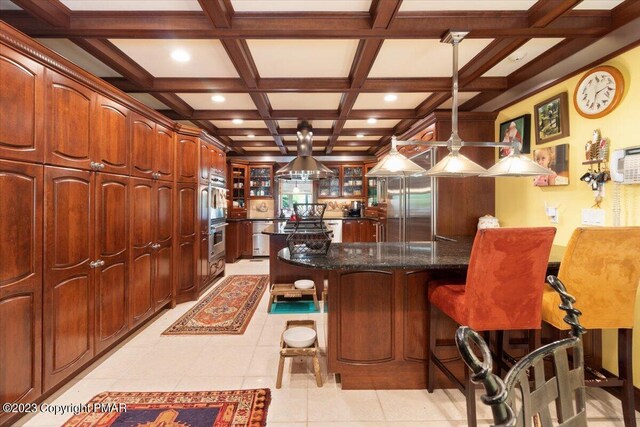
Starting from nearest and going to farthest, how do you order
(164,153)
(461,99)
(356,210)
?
(164,153) < (461,99) < (356,210)

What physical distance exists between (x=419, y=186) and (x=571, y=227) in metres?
1.64

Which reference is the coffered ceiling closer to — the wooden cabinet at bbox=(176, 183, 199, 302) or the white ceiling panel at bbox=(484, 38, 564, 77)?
the white ceiling panel at bbox=(484, 38, 564, 77)

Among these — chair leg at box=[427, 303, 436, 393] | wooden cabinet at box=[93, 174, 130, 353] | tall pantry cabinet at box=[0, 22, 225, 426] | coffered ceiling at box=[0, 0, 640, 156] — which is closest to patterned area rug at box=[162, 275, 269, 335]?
tall pantry cabinet at box=[0, 22, 225, 426]

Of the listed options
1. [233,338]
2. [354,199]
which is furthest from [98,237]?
[354,199]

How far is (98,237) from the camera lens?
229cm

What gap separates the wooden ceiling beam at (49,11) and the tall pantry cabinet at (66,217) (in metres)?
0.22

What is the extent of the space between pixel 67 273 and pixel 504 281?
107 inches

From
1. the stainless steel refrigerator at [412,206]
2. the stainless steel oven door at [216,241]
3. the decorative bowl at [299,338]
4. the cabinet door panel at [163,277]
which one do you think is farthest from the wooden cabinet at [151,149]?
the stainless steel refrigerator at [412,206]

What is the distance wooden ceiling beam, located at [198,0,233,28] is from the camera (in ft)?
5.62

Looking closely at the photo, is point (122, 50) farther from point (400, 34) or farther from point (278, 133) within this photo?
point (278, 133)

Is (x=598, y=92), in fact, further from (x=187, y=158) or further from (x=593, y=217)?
(x=187, y=158)

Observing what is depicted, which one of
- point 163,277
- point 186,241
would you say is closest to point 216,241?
point 186,241

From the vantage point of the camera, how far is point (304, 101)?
12.1ft

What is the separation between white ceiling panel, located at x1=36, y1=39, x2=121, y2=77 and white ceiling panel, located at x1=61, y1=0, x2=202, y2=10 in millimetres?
536
